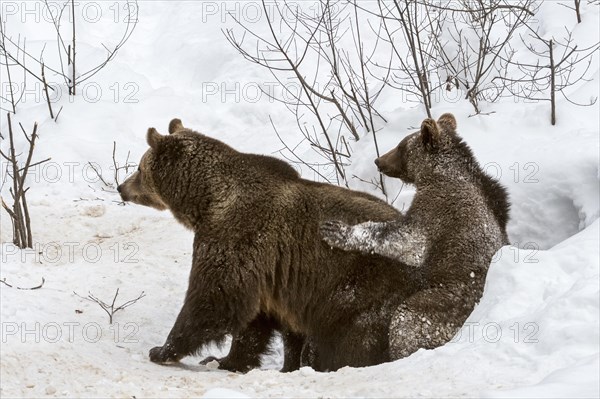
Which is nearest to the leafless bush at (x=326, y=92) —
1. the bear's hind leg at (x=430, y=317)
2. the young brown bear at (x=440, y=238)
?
the young brown bear at (x=440, y=238)

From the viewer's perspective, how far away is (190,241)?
33.5 feet

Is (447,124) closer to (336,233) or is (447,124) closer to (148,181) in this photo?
(336,233)

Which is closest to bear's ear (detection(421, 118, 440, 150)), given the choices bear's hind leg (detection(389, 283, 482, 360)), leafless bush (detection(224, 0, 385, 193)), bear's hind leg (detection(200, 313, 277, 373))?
bear's hind leg (detection(389, 283, 482, 360))

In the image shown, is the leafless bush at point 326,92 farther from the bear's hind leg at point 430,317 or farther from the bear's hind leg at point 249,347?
the bear's hind leg at point 430,317

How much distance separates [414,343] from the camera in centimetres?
657

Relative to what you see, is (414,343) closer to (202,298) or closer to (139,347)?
(202,298)

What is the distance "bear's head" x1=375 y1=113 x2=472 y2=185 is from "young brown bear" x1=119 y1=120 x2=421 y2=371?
1.80ft

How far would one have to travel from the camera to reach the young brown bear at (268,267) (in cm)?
701

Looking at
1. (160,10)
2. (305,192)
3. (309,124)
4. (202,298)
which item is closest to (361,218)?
(305,192)

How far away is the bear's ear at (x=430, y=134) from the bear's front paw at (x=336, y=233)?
1.28 meters

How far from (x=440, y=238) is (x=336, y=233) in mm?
870

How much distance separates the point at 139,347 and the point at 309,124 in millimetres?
6944

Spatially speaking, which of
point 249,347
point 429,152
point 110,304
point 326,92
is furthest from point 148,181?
point 326,92

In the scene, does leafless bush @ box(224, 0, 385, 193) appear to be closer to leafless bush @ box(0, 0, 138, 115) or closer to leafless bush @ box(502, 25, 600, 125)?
leafless bush @ box(502, 25, 600, 125)
